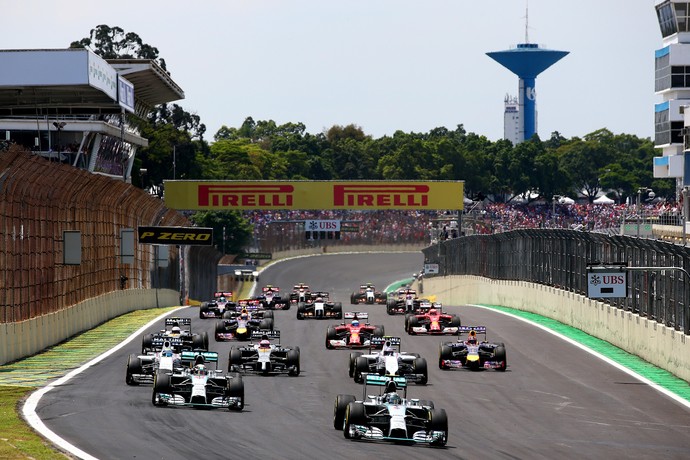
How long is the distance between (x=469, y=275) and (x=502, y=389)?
4462cm

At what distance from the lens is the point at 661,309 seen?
30750 mm

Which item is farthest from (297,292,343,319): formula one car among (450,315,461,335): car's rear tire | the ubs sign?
the ubs sign

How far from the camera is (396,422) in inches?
766

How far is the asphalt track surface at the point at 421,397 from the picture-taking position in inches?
728

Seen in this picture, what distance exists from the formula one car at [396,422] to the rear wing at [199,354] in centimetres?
537

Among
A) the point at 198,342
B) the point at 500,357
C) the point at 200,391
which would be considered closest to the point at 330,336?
the point at 198,342

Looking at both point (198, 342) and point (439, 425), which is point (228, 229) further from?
point (439, 425)

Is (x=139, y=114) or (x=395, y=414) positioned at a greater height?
(x=139, y=114)

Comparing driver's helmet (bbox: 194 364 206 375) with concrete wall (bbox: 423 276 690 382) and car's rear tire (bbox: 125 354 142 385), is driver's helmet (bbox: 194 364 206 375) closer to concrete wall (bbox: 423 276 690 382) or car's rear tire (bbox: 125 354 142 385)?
car's rear tire (bbox: 125 354 142 385)

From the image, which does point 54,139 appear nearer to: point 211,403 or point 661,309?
point 661,309

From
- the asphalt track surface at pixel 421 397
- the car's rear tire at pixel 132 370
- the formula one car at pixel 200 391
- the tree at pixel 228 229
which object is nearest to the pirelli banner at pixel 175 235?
the asphalt track surface at pixel 421 397

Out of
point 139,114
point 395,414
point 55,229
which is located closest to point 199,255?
point 139,114

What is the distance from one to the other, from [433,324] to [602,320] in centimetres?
441

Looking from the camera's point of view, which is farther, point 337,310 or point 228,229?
point 228,229
